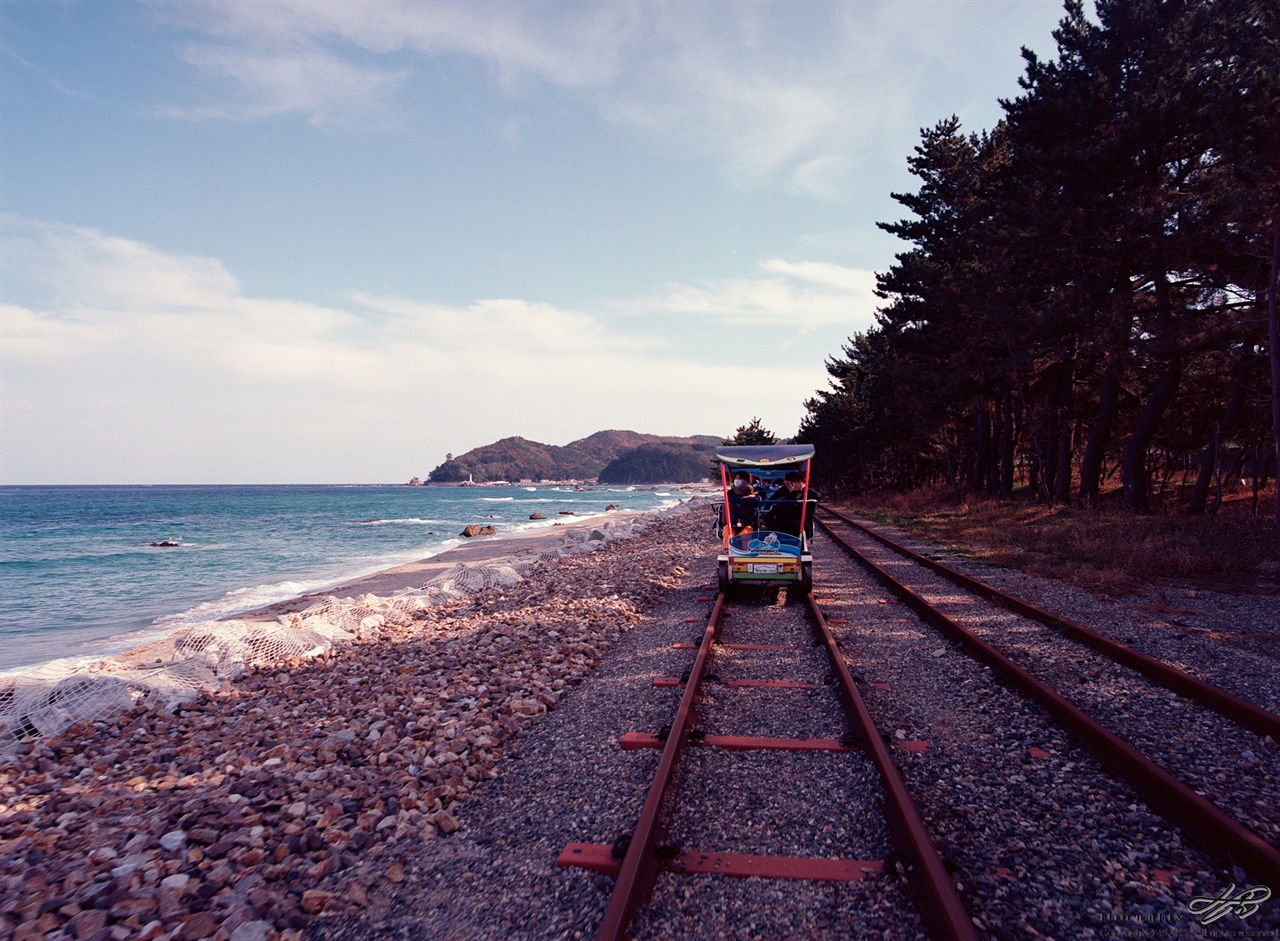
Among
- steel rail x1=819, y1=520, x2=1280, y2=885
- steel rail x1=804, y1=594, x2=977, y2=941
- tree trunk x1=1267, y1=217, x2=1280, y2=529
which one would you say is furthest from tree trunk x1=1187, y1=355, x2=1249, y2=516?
steel rail x1=804, y1=594, x2=977, y2=941

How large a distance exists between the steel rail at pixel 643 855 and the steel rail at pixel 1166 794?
2.92 metres

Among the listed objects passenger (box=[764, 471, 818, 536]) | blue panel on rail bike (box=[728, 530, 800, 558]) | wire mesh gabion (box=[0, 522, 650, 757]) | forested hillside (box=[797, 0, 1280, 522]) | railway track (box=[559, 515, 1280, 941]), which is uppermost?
forested hillside (box=[797, 0, 1280, 522])

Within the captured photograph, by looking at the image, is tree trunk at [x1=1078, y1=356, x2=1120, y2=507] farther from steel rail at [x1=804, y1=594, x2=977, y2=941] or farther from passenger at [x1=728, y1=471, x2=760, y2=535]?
steel rail at [x1=804, y1=594, x2=977, y2=941]

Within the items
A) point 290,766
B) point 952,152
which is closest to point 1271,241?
point 952,152

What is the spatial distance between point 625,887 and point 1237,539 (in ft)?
48.4

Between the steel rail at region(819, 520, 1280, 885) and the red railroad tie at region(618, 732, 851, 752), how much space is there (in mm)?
1740

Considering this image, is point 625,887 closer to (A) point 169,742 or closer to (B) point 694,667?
(B) point 694,667

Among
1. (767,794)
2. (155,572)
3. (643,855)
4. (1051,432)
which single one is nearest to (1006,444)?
(1051,432)

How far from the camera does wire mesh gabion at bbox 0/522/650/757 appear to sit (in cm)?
621

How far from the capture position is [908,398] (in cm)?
2881

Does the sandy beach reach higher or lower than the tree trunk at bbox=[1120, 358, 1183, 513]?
lower

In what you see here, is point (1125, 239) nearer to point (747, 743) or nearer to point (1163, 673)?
point (1163, 673)

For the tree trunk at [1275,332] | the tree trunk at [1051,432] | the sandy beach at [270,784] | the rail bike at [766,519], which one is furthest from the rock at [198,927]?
the tree trunk at [1051,432]

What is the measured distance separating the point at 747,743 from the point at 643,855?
5.70 feet
